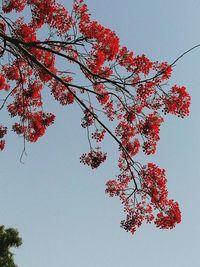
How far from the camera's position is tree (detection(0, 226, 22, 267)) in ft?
105

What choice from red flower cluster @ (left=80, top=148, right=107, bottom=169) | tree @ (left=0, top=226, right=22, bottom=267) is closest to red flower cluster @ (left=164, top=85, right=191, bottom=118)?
red flower cluster @ (left=80, top=148, right=107, bottom=169)

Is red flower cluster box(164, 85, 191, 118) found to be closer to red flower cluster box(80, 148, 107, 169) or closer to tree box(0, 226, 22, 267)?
red flower cluster box(80, 148, 107, 169)

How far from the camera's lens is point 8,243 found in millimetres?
32031

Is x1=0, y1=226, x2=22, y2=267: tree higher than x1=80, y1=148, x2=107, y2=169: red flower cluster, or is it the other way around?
x1=0, y1=226, x2=22, y2=267: tree

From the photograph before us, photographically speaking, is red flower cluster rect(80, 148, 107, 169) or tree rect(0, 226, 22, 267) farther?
tree rect(0, 226, 22, 267)

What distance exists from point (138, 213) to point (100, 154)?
5.55ft

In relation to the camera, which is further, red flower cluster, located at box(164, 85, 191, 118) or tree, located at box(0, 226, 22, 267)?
tree, located at box(0, 226, 22, 267)

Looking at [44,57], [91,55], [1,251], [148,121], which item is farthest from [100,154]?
[1,251]

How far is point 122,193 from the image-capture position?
36.3 ft

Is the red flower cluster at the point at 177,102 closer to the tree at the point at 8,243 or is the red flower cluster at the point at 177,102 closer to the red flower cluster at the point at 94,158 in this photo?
the red flower cluster at the point at 94,158

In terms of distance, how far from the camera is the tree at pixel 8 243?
3188 centimetres

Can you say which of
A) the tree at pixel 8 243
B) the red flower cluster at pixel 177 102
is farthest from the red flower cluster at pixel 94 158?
the tree at pixel 8 243

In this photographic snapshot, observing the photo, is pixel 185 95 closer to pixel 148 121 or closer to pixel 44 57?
pixel 148 121

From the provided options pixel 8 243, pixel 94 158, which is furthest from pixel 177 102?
pixel 8 243
